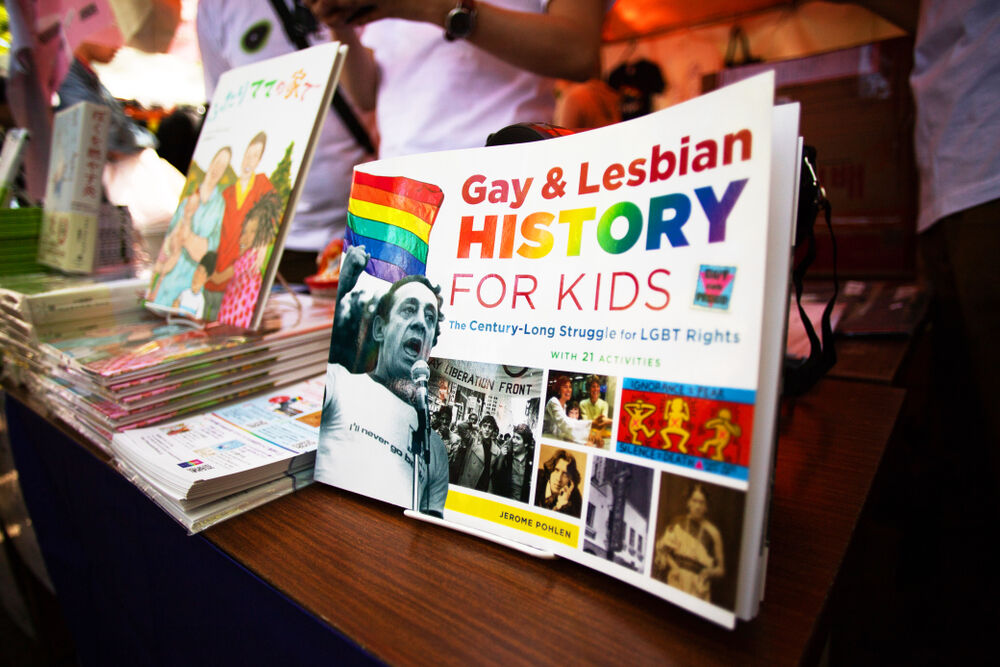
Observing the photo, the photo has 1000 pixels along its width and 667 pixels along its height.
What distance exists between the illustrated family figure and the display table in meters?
0.26

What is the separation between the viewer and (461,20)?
0.86 m

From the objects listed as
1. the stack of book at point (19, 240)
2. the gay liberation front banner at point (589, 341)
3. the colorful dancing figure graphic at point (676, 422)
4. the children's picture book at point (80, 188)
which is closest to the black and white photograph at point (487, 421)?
the gay liberation front banner at point (589, 341)

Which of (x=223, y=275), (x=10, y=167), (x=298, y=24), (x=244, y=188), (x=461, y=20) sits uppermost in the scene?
(x=298, y=24)

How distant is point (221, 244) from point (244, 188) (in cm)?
10

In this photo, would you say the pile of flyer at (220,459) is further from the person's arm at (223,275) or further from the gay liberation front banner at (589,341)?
the person's arm at (223,275)

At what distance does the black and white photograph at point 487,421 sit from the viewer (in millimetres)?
414

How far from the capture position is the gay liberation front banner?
325mm

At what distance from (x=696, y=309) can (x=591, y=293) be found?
0.08 m

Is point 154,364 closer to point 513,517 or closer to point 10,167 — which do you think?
point 513,517

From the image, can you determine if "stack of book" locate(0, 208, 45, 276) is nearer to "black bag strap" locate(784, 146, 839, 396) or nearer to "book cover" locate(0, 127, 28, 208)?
"book cover" locate(0, 127, 28, 208)

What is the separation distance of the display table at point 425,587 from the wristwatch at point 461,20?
0.78 metres

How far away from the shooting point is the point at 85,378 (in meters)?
0.70

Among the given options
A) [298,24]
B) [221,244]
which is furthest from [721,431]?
[298,24]

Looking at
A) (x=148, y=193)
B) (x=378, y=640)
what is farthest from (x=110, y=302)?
(x=378, y=640)
